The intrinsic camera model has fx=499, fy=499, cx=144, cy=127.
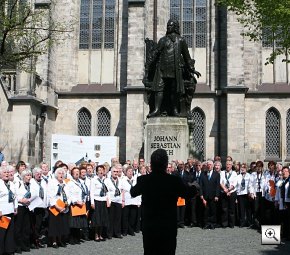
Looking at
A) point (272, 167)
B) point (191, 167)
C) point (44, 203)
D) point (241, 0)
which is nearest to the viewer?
point (44, 203)

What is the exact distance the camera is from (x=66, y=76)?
2820 cm

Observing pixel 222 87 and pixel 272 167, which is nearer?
pixel 272 167

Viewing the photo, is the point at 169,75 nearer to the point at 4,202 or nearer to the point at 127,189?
the point at 127,189

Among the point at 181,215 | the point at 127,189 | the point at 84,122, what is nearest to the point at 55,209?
the point at 127,189

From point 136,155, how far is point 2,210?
648 inches

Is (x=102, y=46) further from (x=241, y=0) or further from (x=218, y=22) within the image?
(x=241, y=0)

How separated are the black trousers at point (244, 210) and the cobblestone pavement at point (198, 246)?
5.46 ft

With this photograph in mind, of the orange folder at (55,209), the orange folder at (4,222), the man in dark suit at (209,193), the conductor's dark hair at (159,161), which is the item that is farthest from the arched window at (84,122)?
the conductor's dark hair at (159,161)

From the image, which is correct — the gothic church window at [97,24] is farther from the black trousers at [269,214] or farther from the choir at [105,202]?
the black trousers at [269,214]

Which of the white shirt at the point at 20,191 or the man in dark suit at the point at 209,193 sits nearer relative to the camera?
the white shirt at the point at 20,191

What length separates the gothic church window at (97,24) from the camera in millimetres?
28531

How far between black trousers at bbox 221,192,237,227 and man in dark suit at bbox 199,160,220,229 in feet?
0.85

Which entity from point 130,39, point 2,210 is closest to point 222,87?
point 130,39

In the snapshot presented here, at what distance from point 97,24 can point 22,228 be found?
19873 mm
